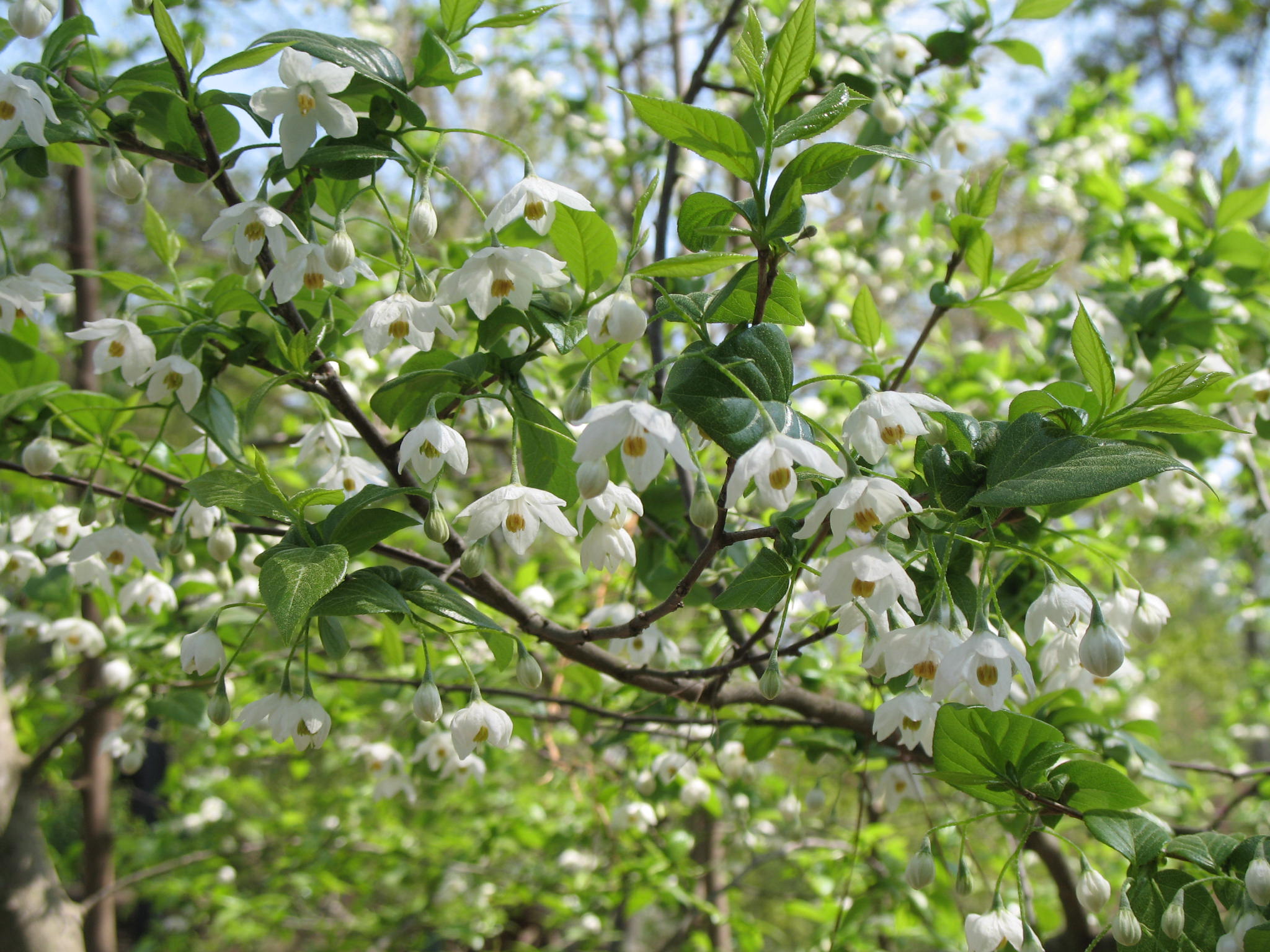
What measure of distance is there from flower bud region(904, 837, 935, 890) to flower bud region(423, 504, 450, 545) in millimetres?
993

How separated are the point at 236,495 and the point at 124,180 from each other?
27.4 inches

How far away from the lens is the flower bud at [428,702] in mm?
1436

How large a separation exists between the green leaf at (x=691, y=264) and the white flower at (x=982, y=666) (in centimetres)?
57

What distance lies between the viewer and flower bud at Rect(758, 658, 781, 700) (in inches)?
52.5

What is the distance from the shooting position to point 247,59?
1.31m

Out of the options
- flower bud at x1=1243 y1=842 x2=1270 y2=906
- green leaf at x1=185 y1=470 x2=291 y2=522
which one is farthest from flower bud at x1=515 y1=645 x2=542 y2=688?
flower bud at x1=1243 y1=842 x2=1270 y2=906

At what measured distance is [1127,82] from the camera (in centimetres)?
495

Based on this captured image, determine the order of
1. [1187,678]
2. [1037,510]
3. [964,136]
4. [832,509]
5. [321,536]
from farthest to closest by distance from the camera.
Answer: [1187,678] < [964,136] < [1037,510] < [321,536] < [832,509]

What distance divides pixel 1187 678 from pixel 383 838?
29.1 feet

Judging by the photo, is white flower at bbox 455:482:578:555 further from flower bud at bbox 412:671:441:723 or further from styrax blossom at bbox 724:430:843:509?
styrax blossom at bbox 724:430:843:509

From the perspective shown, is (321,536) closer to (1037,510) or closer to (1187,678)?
(1037,510)

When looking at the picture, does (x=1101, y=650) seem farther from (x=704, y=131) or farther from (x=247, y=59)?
(x=247, y=59)

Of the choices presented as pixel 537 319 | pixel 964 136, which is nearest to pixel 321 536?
pixel 537 319

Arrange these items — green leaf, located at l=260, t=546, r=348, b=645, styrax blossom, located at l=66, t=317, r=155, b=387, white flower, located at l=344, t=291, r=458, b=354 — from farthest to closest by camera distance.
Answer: styrax blossom, located at l=66, t=317, r=155, b=387, white flower, located at l=344, t=291, r=458, b=354, green leaf, located at l=260, t=546, r=348, b=645
